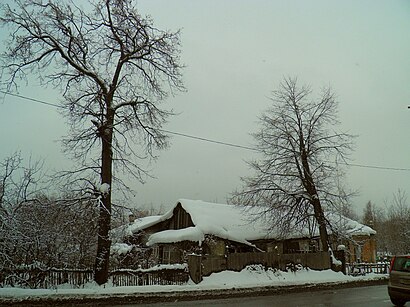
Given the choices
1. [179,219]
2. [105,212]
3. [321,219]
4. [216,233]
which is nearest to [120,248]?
[105,212]

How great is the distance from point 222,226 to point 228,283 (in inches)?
419

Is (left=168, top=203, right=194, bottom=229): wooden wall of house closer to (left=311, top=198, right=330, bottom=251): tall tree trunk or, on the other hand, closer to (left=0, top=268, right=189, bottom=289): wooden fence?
(left=311, top=198, right=330, bottom=251): tall tree trunk

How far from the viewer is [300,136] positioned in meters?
29.4

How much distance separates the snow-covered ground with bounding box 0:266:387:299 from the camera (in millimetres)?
14805

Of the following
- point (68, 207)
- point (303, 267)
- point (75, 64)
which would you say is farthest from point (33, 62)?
point (303, 267)

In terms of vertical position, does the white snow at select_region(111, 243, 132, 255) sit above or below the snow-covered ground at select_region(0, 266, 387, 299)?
above

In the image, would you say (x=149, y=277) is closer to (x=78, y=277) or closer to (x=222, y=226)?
(x=78, y=277)

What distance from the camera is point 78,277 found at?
1780 centimetres

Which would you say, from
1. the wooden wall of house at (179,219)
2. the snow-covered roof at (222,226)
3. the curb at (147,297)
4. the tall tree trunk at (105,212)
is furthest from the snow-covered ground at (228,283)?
the wooden wall of house at (179,219)

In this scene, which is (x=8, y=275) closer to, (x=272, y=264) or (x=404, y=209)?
(x=272, y=264)

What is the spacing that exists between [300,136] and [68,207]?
17.4 metres

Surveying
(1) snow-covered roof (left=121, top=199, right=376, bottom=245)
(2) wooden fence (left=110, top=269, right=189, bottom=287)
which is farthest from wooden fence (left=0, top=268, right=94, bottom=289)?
(1) snow-covered roof (left=121, top=199, right=376, bottom=245)

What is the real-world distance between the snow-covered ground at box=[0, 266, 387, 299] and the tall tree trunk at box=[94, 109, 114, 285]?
77cm

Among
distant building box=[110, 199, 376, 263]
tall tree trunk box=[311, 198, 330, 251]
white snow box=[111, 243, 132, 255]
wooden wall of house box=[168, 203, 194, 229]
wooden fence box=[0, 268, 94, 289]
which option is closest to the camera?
wooden fence box=[0, 268, 94, 289]
